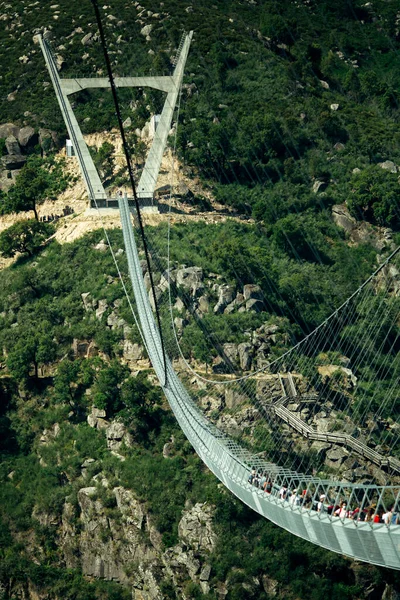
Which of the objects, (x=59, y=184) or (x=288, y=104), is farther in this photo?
(x=288, y=104)

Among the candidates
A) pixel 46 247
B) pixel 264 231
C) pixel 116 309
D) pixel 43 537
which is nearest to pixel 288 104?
pixel 264 231

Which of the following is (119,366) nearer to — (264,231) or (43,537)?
(43,537)

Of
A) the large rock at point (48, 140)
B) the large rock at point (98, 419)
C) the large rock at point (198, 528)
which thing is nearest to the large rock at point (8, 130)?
the large rock at point (48, 140)

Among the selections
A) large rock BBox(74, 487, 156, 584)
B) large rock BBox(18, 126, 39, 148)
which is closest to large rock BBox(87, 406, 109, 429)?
large rock BBox(74, 487, 156, 584)

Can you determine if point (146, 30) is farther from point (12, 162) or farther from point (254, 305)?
point (254, 305)

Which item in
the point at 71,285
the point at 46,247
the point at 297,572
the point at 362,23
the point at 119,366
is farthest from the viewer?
the point at 362,23

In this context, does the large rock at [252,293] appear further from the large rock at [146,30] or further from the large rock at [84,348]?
the large rock at [146,30]

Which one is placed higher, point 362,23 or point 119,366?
point 119,366
